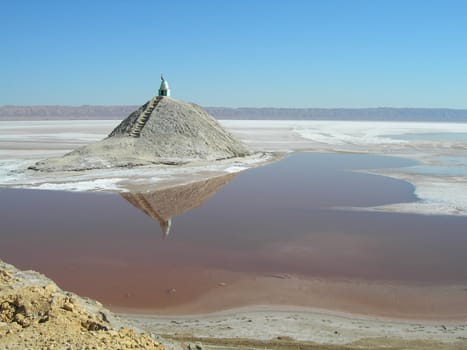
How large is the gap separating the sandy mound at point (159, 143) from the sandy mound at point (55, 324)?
761 inches

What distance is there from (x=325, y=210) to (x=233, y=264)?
6281mm

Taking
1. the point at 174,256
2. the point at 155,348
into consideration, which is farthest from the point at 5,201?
the point at 155,348

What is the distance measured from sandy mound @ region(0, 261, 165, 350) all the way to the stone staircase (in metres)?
23.8

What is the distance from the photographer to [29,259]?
11.4m

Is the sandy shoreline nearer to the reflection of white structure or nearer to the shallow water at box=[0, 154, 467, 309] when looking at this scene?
the shallow water at box=[0, 154, 467, 309]

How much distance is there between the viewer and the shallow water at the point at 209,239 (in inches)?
410

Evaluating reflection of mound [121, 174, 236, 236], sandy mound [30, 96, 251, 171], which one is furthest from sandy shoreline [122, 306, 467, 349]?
sandy mound [30, 96, 251, 171]

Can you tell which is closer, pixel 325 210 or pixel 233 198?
pixel 325 210

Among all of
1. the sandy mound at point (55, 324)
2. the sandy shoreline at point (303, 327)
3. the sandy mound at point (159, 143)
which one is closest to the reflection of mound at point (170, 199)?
the sandy shoreline at point (303, 327)

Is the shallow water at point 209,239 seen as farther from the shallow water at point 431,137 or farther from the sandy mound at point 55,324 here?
the shallow water at point 431,137

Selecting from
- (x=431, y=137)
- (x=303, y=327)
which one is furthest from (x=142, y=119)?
(x=431, y=137)

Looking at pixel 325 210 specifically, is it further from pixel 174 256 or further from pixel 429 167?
pixel 429 167

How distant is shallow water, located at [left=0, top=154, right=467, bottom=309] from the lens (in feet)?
34.1

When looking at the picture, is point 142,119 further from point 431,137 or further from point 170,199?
point 431,137
